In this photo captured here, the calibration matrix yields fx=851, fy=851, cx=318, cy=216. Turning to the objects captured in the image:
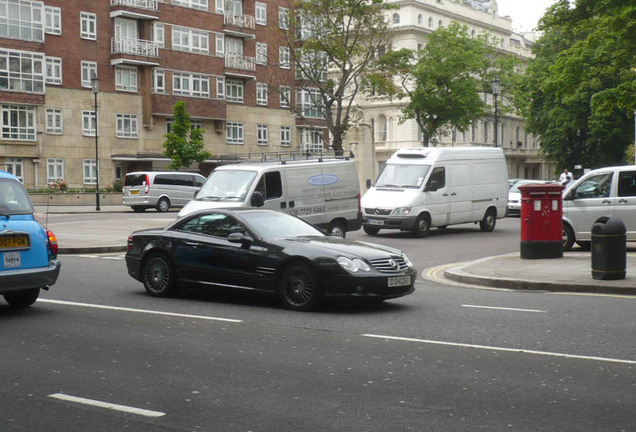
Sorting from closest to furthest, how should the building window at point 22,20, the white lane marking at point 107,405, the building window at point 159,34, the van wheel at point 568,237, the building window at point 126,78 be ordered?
the white lane marking at point 107,405
the van wheel at point 568,237
the building window at point 22,20
the building window at point 126,78
the building window at point 159,34

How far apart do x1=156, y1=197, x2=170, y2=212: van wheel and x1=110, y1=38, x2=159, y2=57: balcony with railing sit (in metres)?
18.5

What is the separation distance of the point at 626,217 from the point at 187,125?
38728mm

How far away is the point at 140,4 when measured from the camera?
57.9 m

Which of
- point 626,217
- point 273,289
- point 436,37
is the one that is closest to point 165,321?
point 273,289

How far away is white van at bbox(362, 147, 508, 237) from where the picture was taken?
2403 cm

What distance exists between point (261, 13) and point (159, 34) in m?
11.2

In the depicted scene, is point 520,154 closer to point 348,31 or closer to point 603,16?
point 348,31

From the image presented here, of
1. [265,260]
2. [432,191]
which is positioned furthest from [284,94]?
[265,260]

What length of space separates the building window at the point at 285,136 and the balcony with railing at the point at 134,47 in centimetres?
1449

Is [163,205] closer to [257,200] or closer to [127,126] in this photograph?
[127,126]

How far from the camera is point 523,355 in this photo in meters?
8.05

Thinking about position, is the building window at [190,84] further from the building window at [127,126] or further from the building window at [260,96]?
the building window at [260,96]

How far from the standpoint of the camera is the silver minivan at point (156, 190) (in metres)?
42.0

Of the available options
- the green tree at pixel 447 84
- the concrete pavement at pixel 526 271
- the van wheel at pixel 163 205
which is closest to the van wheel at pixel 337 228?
the concrete pavement at pixel 526 271
